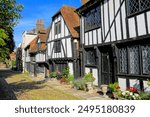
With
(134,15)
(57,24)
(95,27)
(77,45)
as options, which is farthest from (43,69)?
(134,15)

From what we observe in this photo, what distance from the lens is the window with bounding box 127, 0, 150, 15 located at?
8943 mm

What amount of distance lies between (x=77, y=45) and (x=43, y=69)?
1119cm

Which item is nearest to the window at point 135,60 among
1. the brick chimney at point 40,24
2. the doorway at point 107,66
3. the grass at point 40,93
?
the doorway at point 107,66

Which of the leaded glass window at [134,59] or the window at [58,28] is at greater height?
the window at [58,28]

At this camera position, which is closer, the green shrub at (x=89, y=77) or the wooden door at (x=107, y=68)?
the wooden door at (x=107, y=68)

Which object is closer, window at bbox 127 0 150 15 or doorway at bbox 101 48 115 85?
window at bbox 127 0 150 15

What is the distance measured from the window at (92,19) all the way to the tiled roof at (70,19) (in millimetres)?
3361

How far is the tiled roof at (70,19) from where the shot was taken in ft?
58.7

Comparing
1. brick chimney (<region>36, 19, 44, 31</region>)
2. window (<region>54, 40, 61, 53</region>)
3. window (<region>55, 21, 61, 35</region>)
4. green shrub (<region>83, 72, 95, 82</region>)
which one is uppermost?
brick chimney (<region>36, 19, 44, 31</region>)

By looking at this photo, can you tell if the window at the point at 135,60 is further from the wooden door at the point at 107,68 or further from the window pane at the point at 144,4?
the window pane at the point at 144,4

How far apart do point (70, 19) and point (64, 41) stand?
2445 mm

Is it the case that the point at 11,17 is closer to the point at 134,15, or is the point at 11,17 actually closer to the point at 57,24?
the point at 134,15

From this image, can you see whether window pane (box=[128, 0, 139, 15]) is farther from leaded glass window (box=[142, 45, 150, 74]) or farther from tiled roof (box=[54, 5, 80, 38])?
tiled roof (box=[54, 5, 80, 38])

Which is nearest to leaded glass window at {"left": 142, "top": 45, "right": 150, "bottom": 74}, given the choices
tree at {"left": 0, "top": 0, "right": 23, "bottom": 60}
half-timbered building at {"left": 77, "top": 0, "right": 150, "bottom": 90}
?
half-timbered building at {"left": 77, "top": 0, "right": 150, "bottom": 90}
